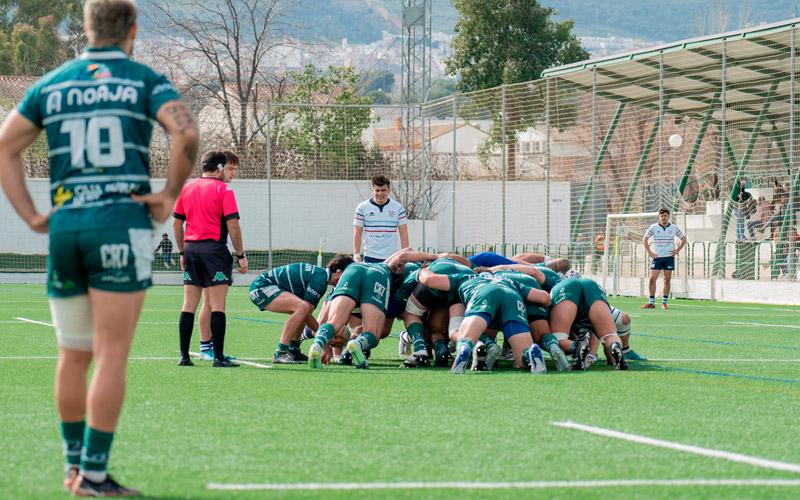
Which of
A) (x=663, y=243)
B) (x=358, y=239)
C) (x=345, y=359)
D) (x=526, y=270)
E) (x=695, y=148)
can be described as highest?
(x=695, y=148)

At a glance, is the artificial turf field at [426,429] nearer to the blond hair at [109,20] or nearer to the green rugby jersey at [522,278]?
the green rugby jersey at [522,278]

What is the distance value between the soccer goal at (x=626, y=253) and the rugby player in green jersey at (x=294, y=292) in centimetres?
1860

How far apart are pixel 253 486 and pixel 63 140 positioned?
1580 mm

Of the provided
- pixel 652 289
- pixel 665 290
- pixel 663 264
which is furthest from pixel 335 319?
pixel 663 264

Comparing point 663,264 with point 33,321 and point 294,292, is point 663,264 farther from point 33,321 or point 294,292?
point 294,292

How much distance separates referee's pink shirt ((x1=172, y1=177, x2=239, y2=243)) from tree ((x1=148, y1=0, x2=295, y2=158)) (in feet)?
131

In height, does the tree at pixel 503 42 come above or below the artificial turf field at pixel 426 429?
above

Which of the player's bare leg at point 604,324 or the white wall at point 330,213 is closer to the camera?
the player's bare leg at point 604,324

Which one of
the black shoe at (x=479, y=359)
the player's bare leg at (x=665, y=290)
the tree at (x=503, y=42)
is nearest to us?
the black shoe at (x=479, y=359)

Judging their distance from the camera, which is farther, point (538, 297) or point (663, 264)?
point (663, 264)

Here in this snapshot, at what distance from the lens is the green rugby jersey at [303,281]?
36.9ft

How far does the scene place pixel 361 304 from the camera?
10648mm

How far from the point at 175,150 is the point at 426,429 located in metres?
2.49

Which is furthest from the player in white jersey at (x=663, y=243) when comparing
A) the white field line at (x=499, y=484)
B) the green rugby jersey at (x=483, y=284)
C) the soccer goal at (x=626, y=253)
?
the white field line at (x=499, y=484)
